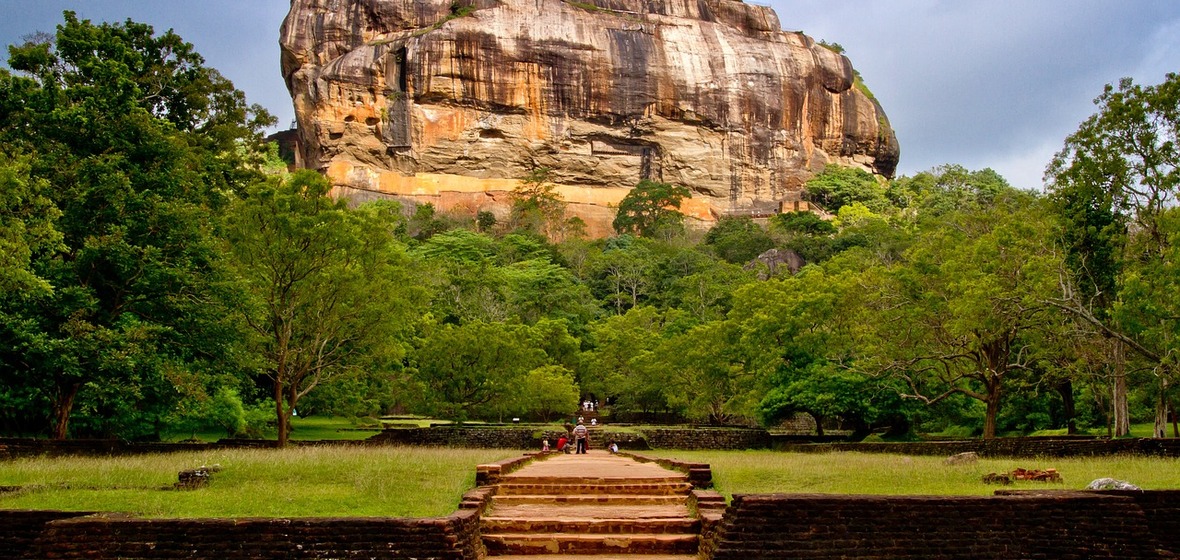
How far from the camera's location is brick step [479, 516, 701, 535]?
1030 centimetres

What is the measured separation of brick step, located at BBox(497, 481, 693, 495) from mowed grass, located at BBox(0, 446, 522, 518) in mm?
603

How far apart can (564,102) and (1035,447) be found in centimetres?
6558

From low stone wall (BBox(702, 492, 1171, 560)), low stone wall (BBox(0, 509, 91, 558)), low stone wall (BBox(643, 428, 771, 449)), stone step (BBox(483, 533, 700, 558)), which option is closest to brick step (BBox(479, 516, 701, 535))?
stone step (BBox(483, 533, 700, 558))

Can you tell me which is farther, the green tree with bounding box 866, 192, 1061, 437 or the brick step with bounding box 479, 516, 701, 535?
the green tree with bounding box 866, 192, 1061, 437

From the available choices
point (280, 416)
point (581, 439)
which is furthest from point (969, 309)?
point (280, 416)

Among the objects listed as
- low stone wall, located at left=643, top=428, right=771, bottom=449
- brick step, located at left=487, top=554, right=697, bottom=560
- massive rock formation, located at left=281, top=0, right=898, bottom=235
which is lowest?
low stone wall, located at left=643, top=428, right=771, bottom=449

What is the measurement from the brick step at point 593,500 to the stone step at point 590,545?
1739 millimetres

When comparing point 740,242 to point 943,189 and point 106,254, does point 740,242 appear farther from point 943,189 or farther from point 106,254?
point 106,254

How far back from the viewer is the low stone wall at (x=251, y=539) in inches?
340

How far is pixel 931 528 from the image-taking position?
30.1ft

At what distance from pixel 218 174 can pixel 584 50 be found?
5758cm

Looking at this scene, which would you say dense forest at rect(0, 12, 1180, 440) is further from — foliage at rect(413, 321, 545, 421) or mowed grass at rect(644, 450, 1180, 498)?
mowed grass at rect(644, 450, 1180, 498)

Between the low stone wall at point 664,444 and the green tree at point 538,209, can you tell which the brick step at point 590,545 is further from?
the green tree at point 538,209

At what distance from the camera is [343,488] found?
1239cm
